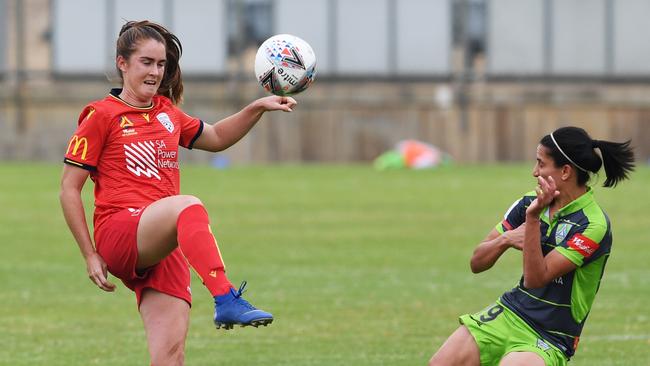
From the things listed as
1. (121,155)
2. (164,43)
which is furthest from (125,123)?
(164,43)

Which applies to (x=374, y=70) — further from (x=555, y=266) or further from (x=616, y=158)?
(x=555, y=266)

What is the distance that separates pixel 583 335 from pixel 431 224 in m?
11.4

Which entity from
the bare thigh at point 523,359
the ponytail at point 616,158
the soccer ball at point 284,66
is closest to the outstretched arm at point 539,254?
the bare thigh at point 523,359

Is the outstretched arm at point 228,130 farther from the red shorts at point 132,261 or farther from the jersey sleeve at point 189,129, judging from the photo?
the red shorts at point 132,261

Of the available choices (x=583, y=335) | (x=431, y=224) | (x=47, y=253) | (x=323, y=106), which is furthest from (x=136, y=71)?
(x=323, y=106)

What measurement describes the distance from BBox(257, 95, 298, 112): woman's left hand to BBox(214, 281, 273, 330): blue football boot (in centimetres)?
130

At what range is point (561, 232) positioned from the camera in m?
7.03

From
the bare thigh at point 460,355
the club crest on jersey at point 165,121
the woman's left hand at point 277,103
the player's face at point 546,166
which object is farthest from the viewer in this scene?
the woman's left hand at point 277,103

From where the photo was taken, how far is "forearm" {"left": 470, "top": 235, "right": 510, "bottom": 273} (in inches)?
276

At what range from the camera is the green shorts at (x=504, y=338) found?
23.0 ft

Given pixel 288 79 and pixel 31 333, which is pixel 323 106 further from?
pixel 288 79

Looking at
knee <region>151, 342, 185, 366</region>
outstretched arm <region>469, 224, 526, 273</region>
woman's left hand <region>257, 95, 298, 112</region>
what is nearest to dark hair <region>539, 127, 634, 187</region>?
outstretched arm <region>469, 224, 526, 273</region>

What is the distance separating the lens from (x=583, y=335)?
1158cm

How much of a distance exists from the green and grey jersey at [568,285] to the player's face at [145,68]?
2.02m
